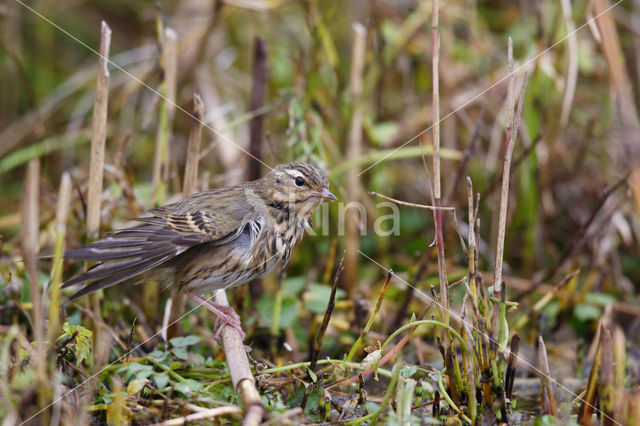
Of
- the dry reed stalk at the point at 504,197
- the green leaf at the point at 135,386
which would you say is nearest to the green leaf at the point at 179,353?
the green leaf at the point at 135,386

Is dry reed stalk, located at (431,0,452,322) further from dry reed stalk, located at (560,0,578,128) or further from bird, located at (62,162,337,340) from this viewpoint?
dry reed stalk, located at (560,0,578,128)

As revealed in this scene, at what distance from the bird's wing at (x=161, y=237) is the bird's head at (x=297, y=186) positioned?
220 millimetres

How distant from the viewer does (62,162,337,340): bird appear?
3355 mm

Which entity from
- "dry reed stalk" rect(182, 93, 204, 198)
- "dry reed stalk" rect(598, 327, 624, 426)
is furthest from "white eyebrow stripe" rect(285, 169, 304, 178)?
"dry reed stalk" rect(598, 327, 624, 426)

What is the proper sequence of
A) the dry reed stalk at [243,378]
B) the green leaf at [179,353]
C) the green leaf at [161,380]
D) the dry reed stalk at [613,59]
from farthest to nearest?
the dry reed stalk at [613,59] < the green leaf at [179,353] < the green leaf at [161,380] < the dry reed stalk at [243,378]

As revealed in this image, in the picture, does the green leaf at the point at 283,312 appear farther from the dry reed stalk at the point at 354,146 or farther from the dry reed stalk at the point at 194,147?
the dry reed stalk at the point at 194,147

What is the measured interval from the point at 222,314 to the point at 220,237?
0.43m

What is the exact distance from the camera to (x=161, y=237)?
3471 millimetres

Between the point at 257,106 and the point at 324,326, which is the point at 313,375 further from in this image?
the point at 257,106

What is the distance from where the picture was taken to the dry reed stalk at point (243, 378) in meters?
2.46

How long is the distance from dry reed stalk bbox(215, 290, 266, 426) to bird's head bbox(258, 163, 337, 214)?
89 cm

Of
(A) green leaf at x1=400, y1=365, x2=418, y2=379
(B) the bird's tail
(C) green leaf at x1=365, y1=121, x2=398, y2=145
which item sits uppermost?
(C) green leaf at x1=365, y1=121, x2=398, y2=145

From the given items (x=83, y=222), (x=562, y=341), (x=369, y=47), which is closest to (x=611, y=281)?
(x=562, y=341)

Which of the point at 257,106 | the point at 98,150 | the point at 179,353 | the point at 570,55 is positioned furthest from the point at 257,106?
the point at 570,55
